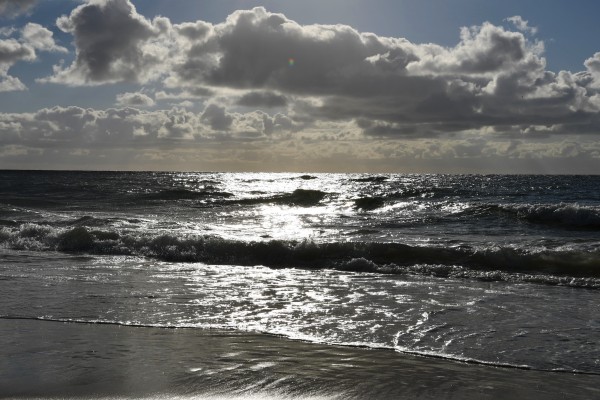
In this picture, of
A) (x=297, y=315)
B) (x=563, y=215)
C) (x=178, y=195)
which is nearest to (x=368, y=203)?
(x=563, y=215)

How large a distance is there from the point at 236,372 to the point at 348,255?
9.67m

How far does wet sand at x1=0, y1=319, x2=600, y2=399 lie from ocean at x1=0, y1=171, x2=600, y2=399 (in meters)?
0.02

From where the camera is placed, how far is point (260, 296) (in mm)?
9609

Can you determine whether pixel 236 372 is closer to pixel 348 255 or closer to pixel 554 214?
pixel 348 255

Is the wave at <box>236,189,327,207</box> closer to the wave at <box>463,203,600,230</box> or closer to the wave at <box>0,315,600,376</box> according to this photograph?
the wave at <box>463,203,600,230</box>

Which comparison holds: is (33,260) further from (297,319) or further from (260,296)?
(297,319)

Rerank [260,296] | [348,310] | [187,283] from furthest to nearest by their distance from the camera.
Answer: [187,283] → [260,296] → [348,310]

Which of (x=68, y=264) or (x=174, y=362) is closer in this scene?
(x=174, y=362)

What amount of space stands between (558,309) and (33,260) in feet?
38.5

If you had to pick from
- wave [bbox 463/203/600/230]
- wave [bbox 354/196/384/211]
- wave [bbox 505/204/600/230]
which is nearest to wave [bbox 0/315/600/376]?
wave [bbox 463/203/600/230]

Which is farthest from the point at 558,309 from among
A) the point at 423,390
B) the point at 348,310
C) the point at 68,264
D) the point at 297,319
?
the point at 68,264

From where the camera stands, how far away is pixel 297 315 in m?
8.10

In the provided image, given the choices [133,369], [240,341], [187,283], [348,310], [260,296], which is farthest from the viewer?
[187,283]

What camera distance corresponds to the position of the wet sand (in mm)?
4980
